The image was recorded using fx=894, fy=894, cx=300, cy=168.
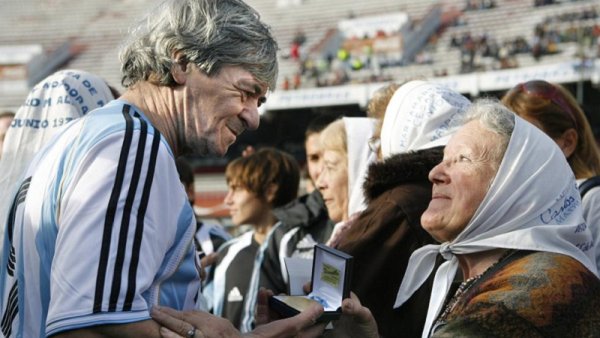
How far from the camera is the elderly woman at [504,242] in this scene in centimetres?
209

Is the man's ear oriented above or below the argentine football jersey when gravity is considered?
above

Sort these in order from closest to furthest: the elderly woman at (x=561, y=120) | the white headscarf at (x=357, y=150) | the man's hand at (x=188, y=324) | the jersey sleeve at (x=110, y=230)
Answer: the jersey sleeve at (x=110, y=230) → the man's hand at (x=188, y=324) → the elderly woman at (x=561, y=120) → the white headscarf at (x=357, y=150)

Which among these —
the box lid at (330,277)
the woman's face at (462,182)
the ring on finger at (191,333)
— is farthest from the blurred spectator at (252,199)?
the ring on finger at (191,333)

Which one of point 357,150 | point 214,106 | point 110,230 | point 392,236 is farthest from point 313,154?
point 110,230

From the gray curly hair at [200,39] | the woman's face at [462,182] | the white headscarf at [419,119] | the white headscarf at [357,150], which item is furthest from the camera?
the white headscarf at [357,150]

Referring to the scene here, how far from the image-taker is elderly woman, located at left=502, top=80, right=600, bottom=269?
3.56 meters

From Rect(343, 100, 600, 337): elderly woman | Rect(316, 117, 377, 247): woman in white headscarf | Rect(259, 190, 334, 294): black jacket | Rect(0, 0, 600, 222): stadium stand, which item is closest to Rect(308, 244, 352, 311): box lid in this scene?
Rect(343, 100, 600, 337): elderly woman

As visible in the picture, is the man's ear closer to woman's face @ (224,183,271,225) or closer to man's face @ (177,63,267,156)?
man's face @ (177,63,267,156)

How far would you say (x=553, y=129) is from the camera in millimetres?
3564

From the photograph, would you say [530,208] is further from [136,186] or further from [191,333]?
[136,186]

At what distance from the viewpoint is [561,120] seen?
11.7ft

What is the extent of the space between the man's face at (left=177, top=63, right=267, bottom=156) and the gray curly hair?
0.02 m

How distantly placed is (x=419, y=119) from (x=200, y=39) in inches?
60.5

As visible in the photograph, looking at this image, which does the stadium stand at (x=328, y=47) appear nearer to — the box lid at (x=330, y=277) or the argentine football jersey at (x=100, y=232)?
the box lid at (x=330, y=277)
